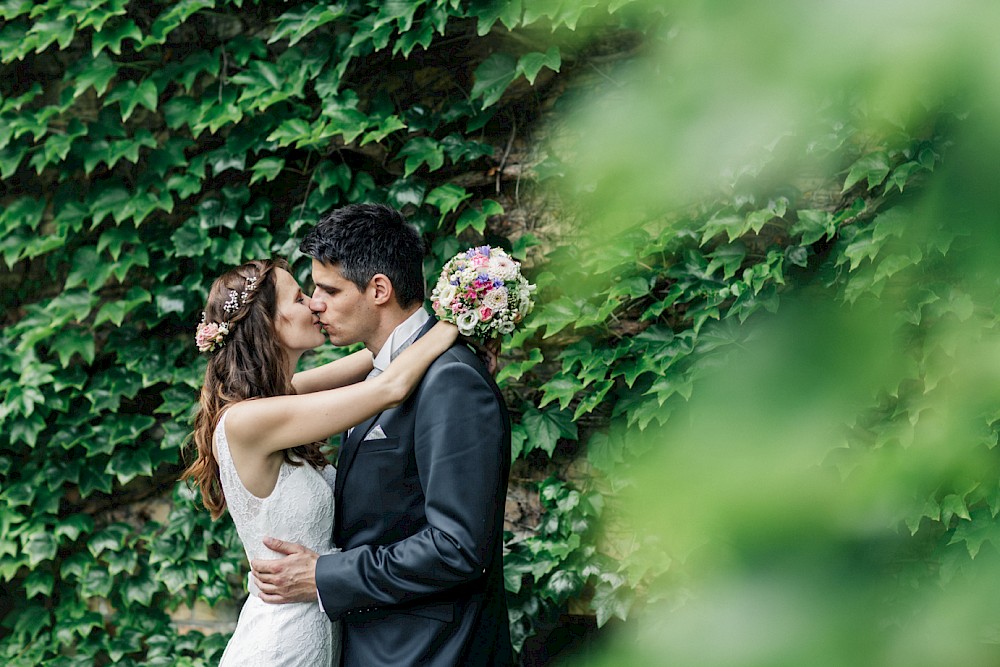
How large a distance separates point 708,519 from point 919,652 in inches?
3.5

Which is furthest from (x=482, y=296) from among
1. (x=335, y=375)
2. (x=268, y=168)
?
(x=268, y=168)

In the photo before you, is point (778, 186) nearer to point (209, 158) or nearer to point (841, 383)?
point (841, 383)

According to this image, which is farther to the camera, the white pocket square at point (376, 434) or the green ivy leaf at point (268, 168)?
the green ivy leaf at point (268, 168)

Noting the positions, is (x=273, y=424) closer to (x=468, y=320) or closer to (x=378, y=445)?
(x=378, y=445)

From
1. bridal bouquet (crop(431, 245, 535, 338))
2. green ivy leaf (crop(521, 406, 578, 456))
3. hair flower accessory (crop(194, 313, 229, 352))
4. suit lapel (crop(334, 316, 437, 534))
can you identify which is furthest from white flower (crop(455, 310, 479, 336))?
green ivy leaf (crop(521, 406, 578, 456))

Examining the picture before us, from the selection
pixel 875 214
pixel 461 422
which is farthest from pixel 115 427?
pixel 875 214

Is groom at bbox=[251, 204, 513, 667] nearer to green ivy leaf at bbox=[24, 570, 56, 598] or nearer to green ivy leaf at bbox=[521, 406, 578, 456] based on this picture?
green ivy leaf at bbox=[521, 406, 578, 456]

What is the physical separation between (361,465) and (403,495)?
11 cm

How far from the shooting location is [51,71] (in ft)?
12.7

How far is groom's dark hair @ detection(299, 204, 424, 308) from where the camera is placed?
6.52 ft

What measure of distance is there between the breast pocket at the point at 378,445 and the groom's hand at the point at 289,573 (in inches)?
10.2

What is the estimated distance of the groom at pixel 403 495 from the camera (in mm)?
1755

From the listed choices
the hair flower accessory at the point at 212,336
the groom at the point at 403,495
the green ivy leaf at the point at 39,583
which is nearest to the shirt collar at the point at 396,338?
the groom at the point at 403,495

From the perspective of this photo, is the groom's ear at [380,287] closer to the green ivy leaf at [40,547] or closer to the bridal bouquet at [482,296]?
the bridal bouquet at [482,296]
